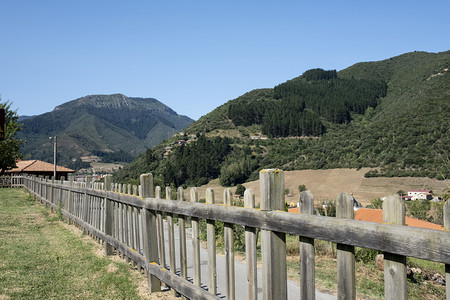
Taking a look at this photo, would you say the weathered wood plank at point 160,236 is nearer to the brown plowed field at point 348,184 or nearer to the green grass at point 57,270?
the green grass at point 57,270

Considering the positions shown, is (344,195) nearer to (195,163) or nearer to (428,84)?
(195,163)

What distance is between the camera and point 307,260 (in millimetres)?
2666

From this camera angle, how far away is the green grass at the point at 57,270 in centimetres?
517

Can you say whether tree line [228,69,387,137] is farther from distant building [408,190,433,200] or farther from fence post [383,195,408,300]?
fence post [383,195,408,300]

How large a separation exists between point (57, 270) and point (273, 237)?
447 centimetres

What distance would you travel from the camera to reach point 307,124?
95562 millimetres

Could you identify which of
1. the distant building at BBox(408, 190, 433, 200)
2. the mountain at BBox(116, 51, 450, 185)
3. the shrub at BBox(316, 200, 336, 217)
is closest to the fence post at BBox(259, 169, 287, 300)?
the shrub at BBox(316, 200, 336, 217)

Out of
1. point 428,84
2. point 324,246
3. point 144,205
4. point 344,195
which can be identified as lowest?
point 324,246

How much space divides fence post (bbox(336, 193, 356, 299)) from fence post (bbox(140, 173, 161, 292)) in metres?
3.34

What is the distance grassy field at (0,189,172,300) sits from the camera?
5.16 metres

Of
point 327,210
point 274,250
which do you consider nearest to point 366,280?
point 274,250

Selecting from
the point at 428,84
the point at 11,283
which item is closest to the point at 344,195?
the point at 11,283

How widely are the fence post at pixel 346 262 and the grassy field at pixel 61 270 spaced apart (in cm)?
314

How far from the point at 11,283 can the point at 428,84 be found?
89.4 metres
